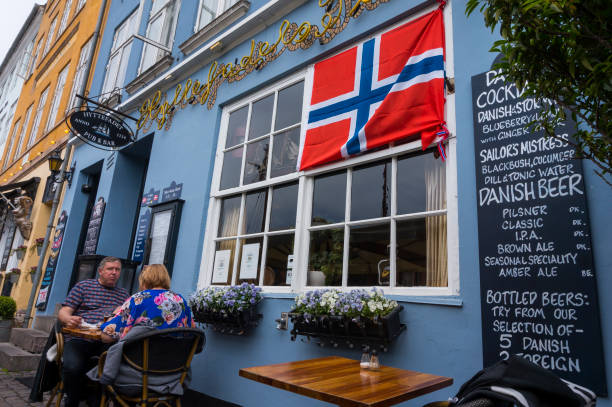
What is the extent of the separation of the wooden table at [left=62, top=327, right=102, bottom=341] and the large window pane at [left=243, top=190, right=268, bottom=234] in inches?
73.3

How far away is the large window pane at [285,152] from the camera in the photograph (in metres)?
4.45

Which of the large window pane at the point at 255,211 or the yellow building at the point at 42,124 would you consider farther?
the yellow building at the point at 42,124

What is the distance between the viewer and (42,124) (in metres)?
12.7

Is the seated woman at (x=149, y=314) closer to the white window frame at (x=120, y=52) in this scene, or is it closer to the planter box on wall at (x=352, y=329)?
the planter box on wall at (x=352, y=329)

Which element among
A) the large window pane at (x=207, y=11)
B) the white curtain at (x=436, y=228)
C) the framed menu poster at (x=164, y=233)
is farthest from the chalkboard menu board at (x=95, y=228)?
the white curtain at (x=436, y=228)

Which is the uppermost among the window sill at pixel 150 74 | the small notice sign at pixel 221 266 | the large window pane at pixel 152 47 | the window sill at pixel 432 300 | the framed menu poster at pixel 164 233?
the large window pane at pixel 152 47

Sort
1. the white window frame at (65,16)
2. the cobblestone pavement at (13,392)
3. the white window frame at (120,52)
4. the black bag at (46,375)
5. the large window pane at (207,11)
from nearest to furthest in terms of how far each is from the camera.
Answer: the black bag at (46,375), the cobblestone pavement at (13,392), the large window pane at (207,11), the white window frame at (120,52), the white window frame at (65,16)

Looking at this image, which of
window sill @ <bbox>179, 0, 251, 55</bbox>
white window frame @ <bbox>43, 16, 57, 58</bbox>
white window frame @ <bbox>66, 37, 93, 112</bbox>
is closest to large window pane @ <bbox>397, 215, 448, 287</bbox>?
window sill @ <bbox>179, 0, 251, 55</bbox>

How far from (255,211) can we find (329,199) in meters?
1.10

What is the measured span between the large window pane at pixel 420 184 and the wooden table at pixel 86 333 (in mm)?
2596

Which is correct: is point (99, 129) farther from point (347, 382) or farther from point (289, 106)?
point (347, 382)

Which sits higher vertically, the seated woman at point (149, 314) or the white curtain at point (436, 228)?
the white curtain at point (436, 228)

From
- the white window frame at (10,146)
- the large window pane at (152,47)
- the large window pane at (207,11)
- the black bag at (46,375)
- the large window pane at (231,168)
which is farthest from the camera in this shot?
the white window frame at (10,146)

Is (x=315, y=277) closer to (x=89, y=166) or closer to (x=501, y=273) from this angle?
(x=501, y=273)
